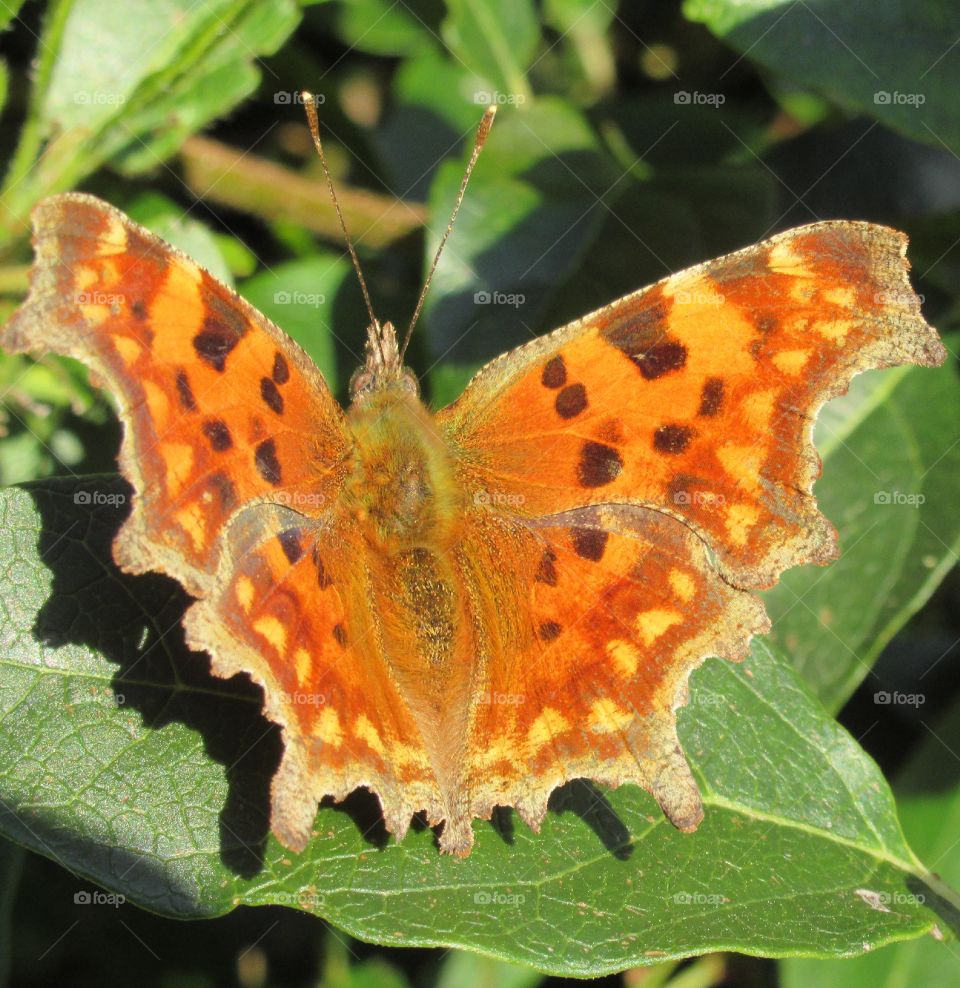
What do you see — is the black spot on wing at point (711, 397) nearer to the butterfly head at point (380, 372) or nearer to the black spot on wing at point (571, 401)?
the black spot on wing at point (571, 401)

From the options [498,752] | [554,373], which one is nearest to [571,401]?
[554,373]

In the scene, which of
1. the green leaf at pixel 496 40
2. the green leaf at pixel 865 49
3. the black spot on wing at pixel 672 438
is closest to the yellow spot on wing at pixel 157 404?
the black spot on wing at pixel 672 438

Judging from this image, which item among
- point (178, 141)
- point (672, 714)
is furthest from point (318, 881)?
point (178, 141)

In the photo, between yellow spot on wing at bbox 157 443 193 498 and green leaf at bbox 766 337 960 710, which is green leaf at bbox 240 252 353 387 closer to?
yellow spot on wing at bbox 157 443 193 498

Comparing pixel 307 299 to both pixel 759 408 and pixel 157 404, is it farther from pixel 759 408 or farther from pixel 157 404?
pixel 759 408

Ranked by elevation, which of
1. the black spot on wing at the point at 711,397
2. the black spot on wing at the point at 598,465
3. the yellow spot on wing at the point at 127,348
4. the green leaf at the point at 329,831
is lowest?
the green leaf at the point at 329,831

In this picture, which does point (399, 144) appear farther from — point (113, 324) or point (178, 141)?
point (113, 324)
